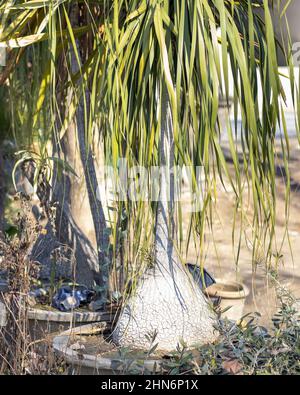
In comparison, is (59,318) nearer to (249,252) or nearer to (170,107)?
(170,107)

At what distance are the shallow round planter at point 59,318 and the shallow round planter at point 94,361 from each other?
180 mm

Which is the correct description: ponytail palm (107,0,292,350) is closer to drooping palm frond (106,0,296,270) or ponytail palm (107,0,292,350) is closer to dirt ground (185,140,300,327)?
drooping palm frond (106,0,296,270)

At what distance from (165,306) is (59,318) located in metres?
0.54

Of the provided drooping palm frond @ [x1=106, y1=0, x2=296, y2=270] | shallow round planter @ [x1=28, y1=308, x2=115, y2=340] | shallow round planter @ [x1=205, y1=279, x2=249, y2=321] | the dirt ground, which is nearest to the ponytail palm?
drooping palm frond @ [x1=106, y1=0, x2=296, y2=270]

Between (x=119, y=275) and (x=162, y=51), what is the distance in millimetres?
1163

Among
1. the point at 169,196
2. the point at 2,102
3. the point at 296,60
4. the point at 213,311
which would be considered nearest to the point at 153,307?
the point at 213,311

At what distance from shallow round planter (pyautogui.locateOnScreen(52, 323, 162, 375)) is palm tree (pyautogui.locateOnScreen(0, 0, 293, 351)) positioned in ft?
0.49

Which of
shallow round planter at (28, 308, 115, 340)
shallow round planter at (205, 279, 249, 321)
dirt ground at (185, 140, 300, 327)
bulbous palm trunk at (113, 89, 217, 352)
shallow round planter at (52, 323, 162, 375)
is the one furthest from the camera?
dirt ground at (185, 140, 300, 327)

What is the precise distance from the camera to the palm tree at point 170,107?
74.4 inches

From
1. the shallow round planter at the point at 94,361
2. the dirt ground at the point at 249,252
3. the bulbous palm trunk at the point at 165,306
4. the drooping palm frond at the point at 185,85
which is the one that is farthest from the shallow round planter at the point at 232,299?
the drooping palm frond at the point at 185,85

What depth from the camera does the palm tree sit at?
1.89m

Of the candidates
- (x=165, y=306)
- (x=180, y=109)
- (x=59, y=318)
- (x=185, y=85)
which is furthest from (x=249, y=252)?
(x=185, y=85)

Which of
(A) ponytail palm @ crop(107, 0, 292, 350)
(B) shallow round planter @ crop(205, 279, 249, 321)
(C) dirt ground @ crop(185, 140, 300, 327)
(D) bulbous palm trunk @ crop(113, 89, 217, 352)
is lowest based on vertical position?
(C) dirt ground @ crop(185, 140, 300, 327)

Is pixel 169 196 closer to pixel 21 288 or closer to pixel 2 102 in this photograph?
pixel 21 288
